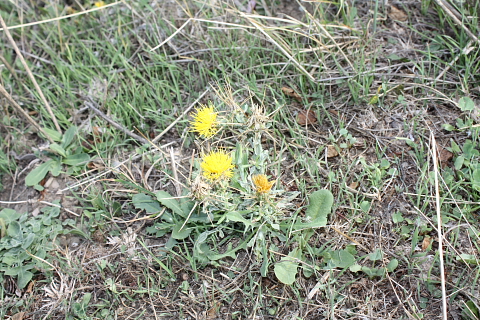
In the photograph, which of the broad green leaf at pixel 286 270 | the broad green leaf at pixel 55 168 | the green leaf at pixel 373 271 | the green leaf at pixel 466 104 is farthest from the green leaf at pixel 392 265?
the broad green leaf at pixel 55 168

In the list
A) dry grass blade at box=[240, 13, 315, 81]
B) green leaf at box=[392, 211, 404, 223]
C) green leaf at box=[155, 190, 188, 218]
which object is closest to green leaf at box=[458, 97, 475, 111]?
green leaf at box=[392, 211, 404, 223]

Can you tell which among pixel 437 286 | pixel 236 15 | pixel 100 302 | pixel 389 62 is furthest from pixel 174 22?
pixel 437 286

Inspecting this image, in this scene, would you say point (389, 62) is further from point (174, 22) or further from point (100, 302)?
point (100, 302)

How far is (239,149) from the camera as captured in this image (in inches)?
85.4

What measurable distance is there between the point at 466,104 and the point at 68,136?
7.53 ft

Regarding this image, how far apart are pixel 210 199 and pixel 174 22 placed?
1.52 metres

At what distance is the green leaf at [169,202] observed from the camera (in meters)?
2.18

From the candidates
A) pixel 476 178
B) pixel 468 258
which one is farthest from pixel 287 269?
pixel 476 178

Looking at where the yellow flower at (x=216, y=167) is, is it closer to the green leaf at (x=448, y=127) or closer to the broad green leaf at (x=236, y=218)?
the broad green leaf at (x=236, y=218)

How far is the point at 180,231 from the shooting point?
2.16 meters

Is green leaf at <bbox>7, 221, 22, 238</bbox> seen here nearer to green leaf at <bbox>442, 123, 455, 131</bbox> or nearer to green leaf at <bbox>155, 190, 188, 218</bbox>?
green leaf at <bbox>155, 190, 188, 218</bbox>

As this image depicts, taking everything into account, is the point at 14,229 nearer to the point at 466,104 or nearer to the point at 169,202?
the point at 169,202

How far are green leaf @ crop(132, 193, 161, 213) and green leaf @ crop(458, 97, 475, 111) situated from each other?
5.66 feet

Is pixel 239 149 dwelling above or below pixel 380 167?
above
